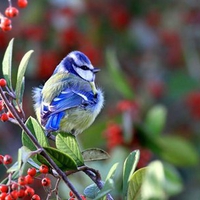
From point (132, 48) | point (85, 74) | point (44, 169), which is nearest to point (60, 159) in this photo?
point (44, 169)

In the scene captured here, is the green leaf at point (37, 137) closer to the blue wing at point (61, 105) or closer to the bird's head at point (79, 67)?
the blue wing at point (61, 105)

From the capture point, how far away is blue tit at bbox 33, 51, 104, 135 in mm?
3262

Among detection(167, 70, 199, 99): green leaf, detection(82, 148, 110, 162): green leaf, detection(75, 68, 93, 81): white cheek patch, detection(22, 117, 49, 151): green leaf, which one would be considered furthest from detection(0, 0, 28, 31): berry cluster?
detection(167, 70, 199, 99): green leaf

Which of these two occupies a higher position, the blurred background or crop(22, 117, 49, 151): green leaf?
crop(22, 117, 49, 151): green leaf

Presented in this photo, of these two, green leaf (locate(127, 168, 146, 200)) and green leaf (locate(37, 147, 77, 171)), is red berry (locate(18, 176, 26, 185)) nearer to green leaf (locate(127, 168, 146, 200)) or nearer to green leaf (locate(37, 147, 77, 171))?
green leaf (locate(37, 147, 77, 171))

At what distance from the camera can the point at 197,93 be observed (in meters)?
6.09

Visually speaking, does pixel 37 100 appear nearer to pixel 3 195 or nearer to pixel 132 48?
pixel 3 195

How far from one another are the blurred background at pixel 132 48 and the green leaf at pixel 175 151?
77cm

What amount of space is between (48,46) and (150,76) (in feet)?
3.45

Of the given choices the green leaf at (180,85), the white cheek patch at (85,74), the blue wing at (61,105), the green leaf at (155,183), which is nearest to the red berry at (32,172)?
the green leaf at (155,183)

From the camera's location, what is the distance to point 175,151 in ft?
13.7

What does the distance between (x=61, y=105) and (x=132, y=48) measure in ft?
10.4

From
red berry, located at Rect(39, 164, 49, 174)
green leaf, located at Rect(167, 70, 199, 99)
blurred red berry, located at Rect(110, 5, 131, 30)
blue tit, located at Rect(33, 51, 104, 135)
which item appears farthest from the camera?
blurred red berry, located at Rect(110, 5, 131, 30)

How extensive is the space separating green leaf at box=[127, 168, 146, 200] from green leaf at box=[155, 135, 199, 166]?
1.89 metres
